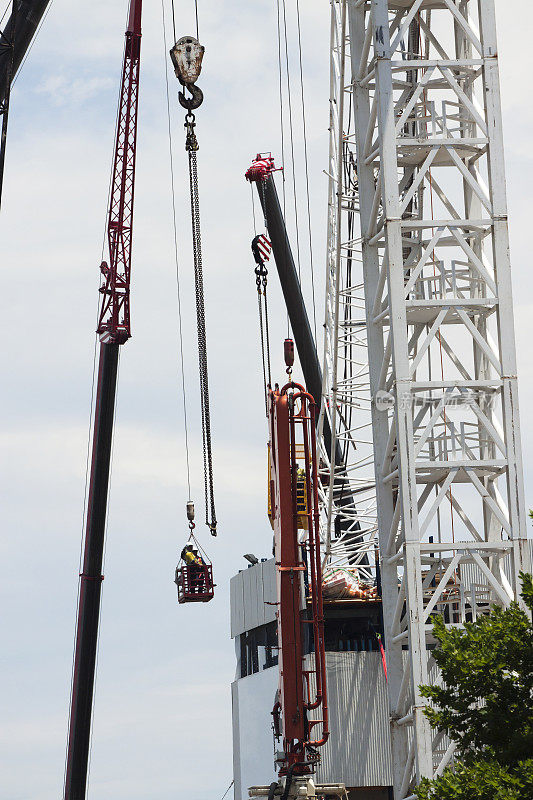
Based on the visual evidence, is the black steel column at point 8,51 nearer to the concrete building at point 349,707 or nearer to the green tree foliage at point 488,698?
the concrete building at point 349,707

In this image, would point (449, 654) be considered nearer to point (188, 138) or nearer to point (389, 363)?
point (389, 363)

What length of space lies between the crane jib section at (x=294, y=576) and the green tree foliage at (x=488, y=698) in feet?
30.0

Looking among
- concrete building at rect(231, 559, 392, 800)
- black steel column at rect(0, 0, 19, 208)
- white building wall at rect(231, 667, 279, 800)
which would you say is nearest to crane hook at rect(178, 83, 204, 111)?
black steel column at rect(0, 0, 19, 208)

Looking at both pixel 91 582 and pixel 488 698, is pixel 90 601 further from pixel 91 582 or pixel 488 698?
pixel 488 698

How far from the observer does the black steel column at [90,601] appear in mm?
41938

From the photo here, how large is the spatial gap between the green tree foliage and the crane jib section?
30.0 ft

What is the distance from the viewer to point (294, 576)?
1266 inches

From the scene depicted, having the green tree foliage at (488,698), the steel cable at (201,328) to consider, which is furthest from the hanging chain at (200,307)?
the green tree foliage at (488,698)

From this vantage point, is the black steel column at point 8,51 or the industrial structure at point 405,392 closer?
the industrial structure at point 405,392

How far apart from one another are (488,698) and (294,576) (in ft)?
36.9

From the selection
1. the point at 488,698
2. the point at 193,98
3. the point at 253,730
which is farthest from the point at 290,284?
the point at 488,698

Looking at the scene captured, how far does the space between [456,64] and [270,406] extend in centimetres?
936

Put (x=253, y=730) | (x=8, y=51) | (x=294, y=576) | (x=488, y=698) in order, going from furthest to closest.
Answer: (x=253, y=730) < (x=8, y=51) < (x=294, y=576) < (x=488, y=698)

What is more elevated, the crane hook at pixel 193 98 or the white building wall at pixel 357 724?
the crane hook at pixel 193 98
